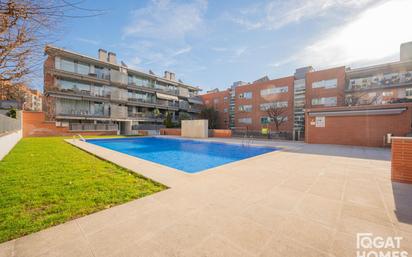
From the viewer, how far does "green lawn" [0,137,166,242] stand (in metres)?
2.58

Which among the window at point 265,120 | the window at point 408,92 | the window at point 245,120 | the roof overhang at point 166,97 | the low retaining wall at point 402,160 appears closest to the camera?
the low retaining wall at point 402,160

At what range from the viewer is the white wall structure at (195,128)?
22.8 meters

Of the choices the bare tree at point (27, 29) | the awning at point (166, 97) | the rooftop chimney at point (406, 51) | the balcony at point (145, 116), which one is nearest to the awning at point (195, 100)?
the awning at point (166, 97)

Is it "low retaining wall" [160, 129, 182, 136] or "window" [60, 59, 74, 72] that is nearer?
"window" [60, 59, 74, 72]

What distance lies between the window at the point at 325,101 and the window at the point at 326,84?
189 cm

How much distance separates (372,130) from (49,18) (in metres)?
19.0

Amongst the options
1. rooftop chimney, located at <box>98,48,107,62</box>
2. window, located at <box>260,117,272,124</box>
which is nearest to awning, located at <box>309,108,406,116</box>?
window, located at <box>260,117,272,124</box>

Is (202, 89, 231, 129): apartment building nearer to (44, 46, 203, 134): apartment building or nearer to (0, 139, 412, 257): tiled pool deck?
(44, 46, 203, 134): apartment building

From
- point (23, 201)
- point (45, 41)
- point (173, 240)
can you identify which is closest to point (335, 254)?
point (173, 240)

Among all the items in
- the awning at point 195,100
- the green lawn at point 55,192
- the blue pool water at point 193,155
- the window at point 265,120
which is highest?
the awning at point 195,100

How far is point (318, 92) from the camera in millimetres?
26406

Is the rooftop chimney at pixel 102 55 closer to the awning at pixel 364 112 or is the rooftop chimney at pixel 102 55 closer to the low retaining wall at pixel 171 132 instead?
the low retaining wall at pixel 171 132

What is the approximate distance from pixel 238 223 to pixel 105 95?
30.6m

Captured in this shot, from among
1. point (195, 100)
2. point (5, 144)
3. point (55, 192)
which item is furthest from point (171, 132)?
point (55, 192)
